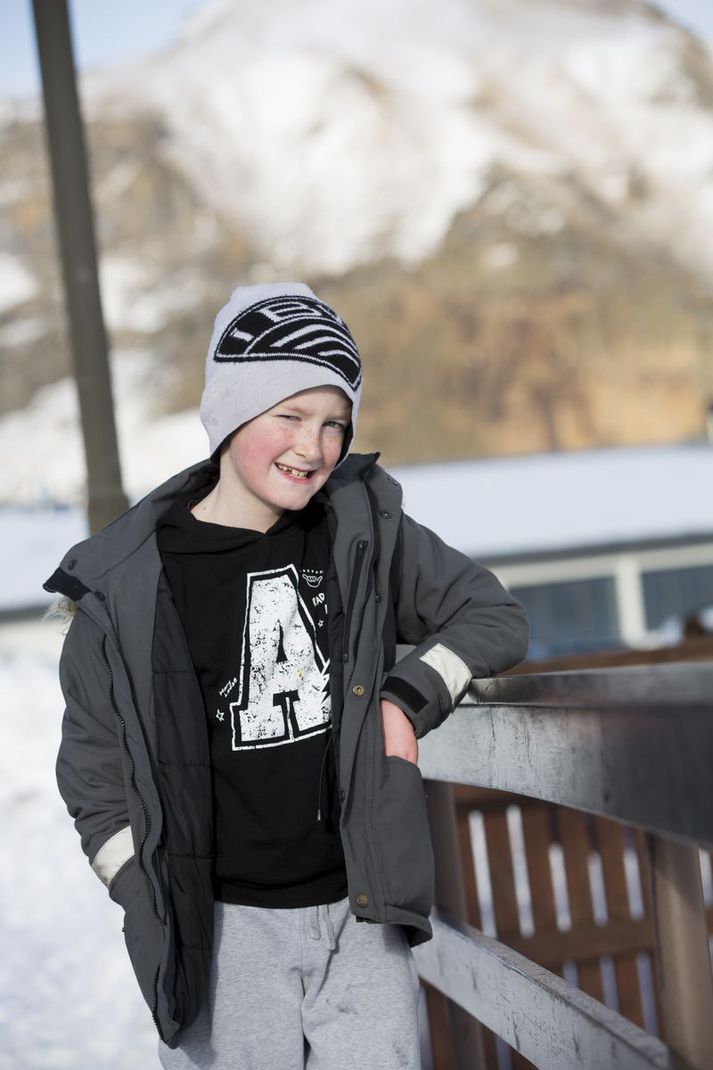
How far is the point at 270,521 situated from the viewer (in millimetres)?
2102

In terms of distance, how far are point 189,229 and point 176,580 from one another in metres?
57.8

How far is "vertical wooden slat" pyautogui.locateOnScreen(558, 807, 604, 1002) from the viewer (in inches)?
162

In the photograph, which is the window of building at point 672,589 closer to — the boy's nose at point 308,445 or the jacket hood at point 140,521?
the jacket hood at point 140,521

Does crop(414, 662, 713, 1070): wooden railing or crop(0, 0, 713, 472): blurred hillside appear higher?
crop(0, 0, 713, 472): blurred hillside

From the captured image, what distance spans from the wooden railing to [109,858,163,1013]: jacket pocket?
20.7 inches

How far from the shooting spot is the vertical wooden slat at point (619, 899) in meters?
4.11

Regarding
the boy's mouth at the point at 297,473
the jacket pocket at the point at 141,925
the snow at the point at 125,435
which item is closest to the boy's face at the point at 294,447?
the boy's mouth at the point at 297,473

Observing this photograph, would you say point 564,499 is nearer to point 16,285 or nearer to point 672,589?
point 672,589

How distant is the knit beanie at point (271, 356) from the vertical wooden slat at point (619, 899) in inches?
98.5

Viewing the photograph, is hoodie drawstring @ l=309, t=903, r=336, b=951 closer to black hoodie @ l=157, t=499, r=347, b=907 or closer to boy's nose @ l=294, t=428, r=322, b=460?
black hoodie @ l=157, t=499, r=347, b=907

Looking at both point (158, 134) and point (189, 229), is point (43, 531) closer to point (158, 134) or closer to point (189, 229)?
point (189, 229)

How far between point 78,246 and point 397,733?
297 centimetres

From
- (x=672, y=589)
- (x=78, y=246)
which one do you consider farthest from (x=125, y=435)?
(x=78, y=246)

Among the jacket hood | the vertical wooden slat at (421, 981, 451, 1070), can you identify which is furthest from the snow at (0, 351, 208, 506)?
the jacket hood
